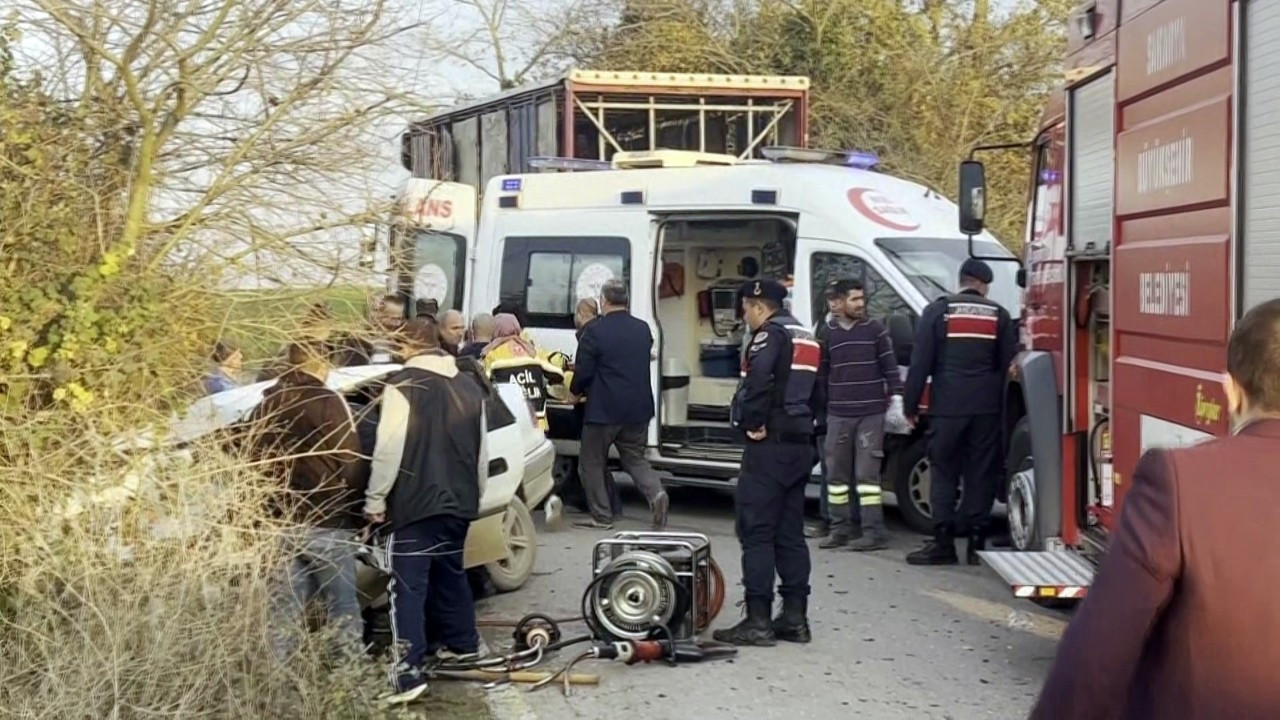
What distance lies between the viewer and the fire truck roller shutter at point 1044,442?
25.1 ft

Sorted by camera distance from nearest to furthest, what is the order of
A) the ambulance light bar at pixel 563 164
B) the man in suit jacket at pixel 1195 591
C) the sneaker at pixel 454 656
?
the man in suit jacket at pixel 1195 591 < the sneaker at pixel 454 656 < the ambulance light bar at pixel 563 164

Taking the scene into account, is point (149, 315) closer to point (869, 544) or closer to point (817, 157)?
point (869, 544)

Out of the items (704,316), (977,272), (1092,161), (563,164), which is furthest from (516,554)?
(563,164)

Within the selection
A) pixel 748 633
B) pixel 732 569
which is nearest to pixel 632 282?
pixel 732 569

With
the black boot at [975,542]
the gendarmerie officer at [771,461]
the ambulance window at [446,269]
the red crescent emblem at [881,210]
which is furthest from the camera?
the ambulance window at [446,269]

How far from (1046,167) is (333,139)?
184 inches

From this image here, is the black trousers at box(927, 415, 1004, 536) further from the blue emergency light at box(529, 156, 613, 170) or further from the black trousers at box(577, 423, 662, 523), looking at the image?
the blue emergency light at box(529, 156, 613, 170)

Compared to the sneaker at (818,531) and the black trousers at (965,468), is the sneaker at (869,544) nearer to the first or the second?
the sneaker at (818,531)

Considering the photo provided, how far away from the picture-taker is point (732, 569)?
29.6ft

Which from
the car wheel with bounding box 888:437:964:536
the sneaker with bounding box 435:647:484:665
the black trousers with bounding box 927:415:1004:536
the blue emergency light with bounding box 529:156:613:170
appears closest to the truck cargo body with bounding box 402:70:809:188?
the blue emergency light with bounding box 529:156:613:170

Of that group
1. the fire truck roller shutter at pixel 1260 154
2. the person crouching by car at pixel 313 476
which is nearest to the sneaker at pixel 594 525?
the person crouching by car at pixel 313 476

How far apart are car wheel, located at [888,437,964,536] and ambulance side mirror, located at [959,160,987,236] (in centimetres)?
177

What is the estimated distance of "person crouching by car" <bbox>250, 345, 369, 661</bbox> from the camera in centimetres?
556

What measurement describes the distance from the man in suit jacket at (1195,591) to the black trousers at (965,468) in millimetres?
6408
